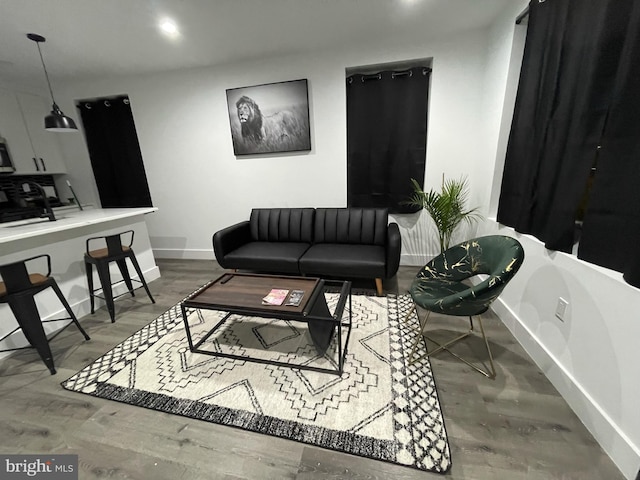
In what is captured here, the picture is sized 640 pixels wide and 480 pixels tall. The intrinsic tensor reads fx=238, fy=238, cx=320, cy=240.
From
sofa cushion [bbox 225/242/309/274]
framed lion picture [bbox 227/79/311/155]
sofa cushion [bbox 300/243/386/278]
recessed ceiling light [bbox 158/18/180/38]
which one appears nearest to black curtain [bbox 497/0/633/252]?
sofa cushion [bbox 300/243/386/278]

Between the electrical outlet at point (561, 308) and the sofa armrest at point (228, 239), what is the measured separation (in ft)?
9.34

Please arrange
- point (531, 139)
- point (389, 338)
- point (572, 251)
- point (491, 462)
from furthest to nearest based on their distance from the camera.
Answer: point (389, 338)
point (531, 139)
point (572, 251)
point (491, 462)

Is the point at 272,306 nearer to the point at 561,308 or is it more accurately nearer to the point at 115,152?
the point at 561,308

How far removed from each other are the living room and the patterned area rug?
30.3 inches

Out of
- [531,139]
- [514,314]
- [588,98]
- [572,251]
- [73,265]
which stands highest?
[588,98]

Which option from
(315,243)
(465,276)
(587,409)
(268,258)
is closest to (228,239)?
(268,258)

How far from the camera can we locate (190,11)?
2068 millimetres

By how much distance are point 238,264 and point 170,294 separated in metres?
0.85

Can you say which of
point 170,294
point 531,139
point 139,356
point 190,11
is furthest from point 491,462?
point 190,11

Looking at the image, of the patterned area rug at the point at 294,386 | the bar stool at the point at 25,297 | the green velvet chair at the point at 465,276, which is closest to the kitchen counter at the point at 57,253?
the bar stool at the point at 25,297

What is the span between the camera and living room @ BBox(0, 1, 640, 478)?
45.6 inches

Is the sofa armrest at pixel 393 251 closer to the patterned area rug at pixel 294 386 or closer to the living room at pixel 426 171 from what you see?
the patterned area rug at pixel 294 386

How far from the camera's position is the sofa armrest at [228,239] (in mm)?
2715

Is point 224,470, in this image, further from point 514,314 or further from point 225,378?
point 514,314
